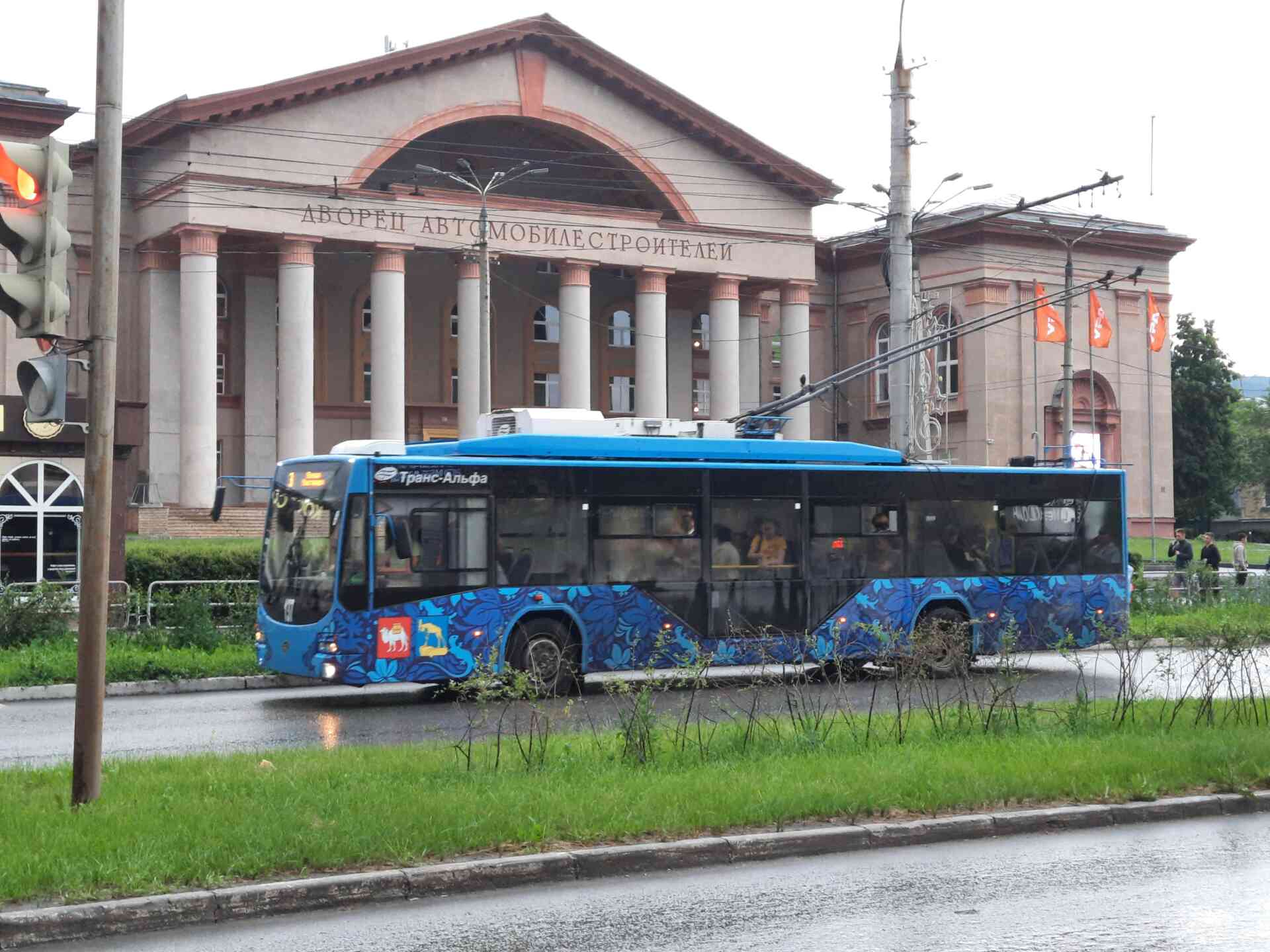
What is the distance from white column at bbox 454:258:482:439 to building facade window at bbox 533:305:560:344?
915cm

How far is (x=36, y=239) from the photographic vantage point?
8820mm

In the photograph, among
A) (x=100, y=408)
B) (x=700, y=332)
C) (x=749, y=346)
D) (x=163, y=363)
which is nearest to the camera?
(x=100, y=408)

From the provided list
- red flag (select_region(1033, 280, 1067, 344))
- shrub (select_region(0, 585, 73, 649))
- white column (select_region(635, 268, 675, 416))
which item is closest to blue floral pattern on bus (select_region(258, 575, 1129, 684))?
shrub (select_region(0, 585, 73, 649))

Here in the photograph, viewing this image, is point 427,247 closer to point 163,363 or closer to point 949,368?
point 163,363

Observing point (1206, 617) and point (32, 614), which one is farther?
point (1206, 617)

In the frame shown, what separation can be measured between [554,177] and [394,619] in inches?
1539

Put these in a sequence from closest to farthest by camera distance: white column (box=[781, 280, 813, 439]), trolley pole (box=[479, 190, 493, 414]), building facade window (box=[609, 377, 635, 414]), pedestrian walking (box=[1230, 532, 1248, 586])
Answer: trolley pole (box=[479, 190, 493, 414]) → pedestrian walking (box=[1230, 532, 1248, 586]) → white column (box=[781, 280, 813, 439]) → building facade window (box=[609, 377, 635, 414])

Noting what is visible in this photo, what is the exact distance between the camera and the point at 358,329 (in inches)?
2211

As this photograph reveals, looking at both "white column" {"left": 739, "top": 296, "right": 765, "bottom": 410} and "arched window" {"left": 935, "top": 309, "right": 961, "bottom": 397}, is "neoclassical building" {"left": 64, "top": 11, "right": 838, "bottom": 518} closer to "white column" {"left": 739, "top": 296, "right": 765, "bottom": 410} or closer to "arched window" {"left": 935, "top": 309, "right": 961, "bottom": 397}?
"white column" {"left": 739, "top": 296, "right": 765, "bottom": 410}

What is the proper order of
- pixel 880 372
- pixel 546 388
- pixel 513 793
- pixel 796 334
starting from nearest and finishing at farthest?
pixel 513 793 → pixel 796 334 → pixel 546 388 → pixel 880 372

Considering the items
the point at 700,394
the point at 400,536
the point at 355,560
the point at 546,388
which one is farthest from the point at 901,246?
the point at 700,394

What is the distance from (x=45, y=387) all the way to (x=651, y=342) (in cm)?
4398

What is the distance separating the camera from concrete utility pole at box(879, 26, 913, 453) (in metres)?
23.7

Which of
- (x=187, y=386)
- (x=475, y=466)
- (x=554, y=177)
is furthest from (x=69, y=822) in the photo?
(x=554, y=177)
